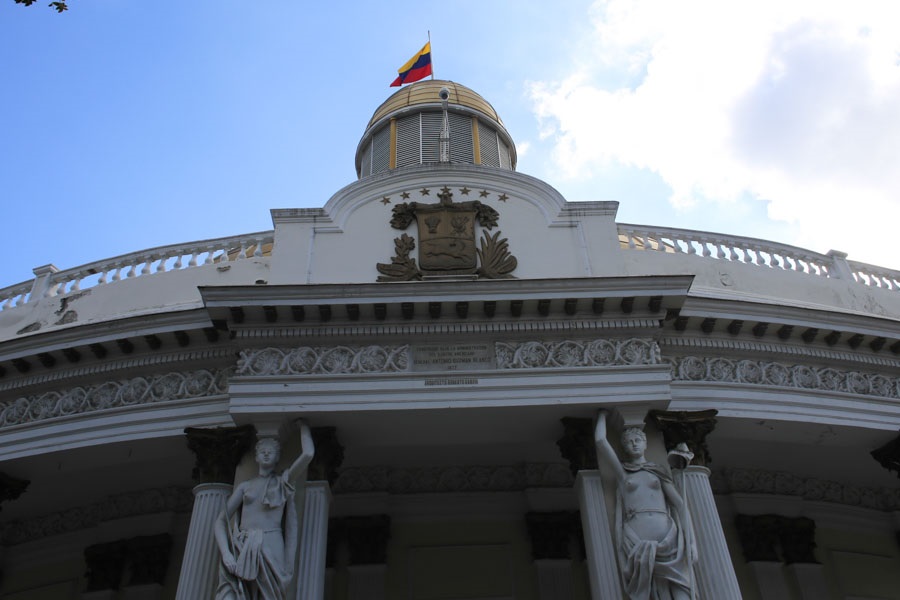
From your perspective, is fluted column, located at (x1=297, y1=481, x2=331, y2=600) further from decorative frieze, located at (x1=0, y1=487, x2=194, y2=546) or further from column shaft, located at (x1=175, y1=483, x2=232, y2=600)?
decorative frieze, located at (x1=0, y1=487, x2=194, y2=546)

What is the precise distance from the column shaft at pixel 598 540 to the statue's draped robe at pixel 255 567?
3412mm

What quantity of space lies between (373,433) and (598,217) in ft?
15.5

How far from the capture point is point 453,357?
9.66 m

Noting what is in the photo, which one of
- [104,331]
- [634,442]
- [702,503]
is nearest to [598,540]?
[634,442]

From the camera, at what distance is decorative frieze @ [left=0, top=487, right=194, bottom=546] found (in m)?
12.2

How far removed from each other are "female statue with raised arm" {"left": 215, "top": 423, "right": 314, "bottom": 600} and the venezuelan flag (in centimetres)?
1152

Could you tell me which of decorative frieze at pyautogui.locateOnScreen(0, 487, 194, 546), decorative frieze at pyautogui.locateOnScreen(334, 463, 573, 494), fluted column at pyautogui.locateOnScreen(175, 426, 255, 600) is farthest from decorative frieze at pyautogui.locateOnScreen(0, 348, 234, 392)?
decorative frieze at pyautogui.locateOnScreen(334, 463, 573, 494)

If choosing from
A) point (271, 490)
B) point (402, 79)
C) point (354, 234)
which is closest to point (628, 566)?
point (271, 490)

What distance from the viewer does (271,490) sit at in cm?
870

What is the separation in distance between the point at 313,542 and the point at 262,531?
2.20 feet

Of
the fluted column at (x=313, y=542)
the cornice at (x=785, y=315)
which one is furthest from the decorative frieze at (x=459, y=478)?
the cornice at (x=785, y=315)

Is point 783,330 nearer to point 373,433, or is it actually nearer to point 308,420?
point 373,433

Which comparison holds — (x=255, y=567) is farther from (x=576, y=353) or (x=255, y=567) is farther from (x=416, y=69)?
(x=416, y=69)

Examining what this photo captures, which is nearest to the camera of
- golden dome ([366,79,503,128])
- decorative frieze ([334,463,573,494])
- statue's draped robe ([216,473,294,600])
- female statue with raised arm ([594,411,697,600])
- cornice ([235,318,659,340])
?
statue's draped robe ([216,473,294,600])
